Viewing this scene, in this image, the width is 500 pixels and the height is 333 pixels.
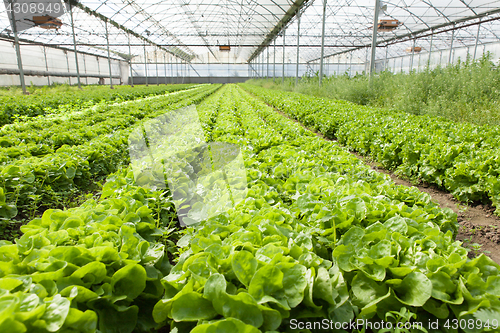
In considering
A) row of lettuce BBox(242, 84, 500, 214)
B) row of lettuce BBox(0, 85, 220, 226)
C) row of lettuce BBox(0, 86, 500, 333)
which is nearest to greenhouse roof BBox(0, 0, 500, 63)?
row of lettuce BBox(242, 84, 500, 214)

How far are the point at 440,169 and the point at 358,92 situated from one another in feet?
34.4

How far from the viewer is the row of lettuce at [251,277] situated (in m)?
1.44

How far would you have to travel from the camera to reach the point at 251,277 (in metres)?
1.60

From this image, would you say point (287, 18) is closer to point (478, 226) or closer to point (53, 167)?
point (53, 167)

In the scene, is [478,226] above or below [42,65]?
below

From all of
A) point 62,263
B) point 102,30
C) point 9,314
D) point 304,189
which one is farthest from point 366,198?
point 102,30

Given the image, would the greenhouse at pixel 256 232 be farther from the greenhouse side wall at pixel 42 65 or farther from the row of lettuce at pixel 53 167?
the greenhouse side wall at pixel 42 65

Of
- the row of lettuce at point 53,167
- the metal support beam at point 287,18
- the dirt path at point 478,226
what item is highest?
the metal support beam at point 287,18

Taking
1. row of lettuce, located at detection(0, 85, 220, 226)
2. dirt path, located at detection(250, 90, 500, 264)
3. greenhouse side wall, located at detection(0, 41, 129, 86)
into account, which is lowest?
dirt path, located at detection(250, 90, 500, 264)

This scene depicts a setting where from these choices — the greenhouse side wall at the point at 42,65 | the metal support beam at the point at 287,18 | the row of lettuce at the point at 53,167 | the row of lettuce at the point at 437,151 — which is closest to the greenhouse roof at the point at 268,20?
the metal support beam at the point at 287,18

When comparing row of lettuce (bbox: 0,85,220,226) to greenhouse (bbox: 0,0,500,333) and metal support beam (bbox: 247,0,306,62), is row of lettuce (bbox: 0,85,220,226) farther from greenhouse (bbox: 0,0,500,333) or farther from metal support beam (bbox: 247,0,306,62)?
metal support beam (bbox: 247,0,306,62)

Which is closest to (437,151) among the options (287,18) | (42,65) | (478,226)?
(478,226)

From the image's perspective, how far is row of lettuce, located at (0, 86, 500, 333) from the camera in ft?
4.73

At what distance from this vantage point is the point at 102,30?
3266 centimetres
